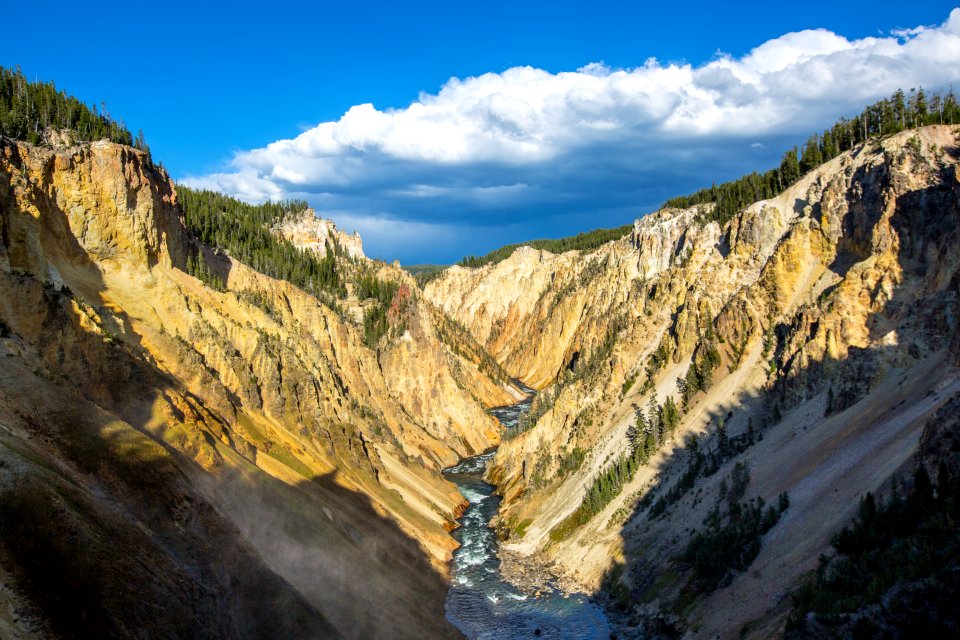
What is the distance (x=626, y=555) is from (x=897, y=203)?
30.5 m

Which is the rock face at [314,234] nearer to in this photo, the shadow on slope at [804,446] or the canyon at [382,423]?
the canyon at [382,423]

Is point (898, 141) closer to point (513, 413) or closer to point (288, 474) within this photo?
point (288, 474)

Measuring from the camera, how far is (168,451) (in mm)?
29000

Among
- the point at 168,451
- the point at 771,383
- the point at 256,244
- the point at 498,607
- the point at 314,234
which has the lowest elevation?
the point at 498,607

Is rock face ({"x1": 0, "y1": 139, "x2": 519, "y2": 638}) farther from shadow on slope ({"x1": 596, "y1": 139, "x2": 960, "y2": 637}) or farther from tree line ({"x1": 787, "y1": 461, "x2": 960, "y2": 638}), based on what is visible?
tree line ({"x1": 787, "y1": 461, "x2": 960, "y2": 638})

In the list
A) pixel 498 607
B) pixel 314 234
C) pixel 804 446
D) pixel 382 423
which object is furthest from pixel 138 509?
pixel 314 234

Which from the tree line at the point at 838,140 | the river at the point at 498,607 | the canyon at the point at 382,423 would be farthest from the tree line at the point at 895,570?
the tree line at the point at 838,140

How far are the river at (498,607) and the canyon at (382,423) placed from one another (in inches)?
53.9

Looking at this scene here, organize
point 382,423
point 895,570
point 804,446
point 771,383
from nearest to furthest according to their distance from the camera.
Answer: point 895,570 → point 804,446 → point 771,383 → point 382,423

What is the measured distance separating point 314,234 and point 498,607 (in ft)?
322

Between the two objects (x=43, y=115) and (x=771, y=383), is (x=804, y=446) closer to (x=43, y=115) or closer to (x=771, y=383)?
(x=771, y=383)

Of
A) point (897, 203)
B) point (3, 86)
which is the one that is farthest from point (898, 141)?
point (3, 86)

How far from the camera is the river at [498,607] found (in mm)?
38406

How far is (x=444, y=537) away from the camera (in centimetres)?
5347
